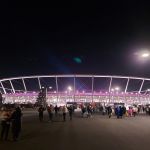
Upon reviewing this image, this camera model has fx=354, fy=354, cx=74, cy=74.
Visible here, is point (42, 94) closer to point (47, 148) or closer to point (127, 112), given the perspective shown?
point (127, 112)

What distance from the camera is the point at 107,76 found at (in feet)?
Answer: 616

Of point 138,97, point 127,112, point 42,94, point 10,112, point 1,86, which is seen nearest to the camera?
point 10,112

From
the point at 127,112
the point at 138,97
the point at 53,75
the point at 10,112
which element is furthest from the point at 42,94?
the point at 10,112

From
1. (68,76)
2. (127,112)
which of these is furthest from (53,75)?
(127,112)

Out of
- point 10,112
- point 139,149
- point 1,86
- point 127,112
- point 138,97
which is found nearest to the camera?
point 139,149

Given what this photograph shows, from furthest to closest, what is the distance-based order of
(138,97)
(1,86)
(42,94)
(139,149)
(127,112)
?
(1,86) → (138,97) → (42,94) → (127,112) → (139,149)

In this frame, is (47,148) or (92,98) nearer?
(47,148)

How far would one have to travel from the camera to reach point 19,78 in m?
194

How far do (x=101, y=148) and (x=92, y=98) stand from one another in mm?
171568

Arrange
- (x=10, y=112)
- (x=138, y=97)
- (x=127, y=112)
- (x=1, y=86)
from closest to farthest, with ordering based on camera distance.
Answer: (x=10, y=112), (x=127, y=112), (x=138, y=97), (x=1, y=86)

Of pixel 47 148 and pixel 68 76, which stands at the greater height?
pixel 68 76

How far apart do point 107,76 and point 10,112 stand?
17161cm

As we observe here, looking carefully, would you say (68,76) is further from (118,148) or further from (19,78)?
(118,148)

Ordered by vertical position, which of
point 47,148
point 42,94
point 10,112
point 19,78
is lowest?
point 47,148
